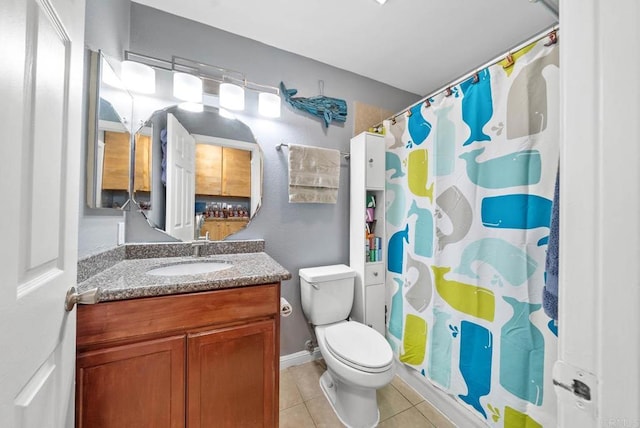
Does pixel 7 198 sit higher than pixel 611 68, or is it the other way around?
pixel 611 68

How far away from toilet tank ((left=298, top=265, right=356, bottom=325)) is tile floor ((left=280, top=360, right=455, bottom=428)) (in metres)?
0.42

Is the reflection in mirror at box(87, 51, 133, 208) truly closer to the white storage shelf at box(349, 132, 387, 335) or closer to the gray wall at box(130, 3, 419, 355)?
the gray wall at box(130, 3, 419, 355)

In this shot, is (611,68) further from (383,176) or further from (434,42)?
(434,42)

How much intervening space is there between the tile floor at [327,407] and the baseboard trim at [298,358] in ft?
0.19

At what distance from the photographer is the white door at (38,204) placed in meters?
0.36

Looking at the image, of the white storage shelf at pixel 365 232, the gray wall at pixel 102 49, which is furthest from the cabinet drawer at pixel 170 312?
the white storage shelf at pixel 365 232

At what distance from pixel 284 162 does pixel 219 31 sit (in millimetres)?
941

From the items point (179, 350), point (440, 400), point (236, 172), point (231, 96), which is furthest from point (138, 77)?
point (440, 400)

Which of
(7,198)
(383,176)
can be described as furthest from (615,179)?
(383,176)

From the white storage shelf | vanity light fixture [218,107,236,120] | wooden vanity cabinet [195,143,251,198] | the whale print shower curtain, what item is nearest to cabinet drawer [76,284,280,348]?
wooden vanity cabinet [195,143,251,198]

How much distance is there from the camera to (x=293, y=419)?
129cm

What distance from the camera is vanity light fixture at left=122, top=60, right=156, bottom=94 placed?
1242 millimetres

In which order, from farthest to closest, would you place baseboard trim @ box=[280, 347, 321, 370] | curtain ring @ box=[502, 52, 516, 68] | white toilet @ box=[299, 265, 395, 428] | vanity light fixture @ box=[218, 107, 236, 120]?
baseboard trim @ box=[280, 347, 321, 370], vanity light fixture @ box=[218, 107, 236, 120], white toilet @ box=[299, 265, 395, 428], curtain ring @ box=[502, 52, 516, 68]

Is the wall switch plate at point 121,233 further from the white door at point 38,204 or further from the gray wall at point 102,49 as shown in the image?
the white door at point 38,204
